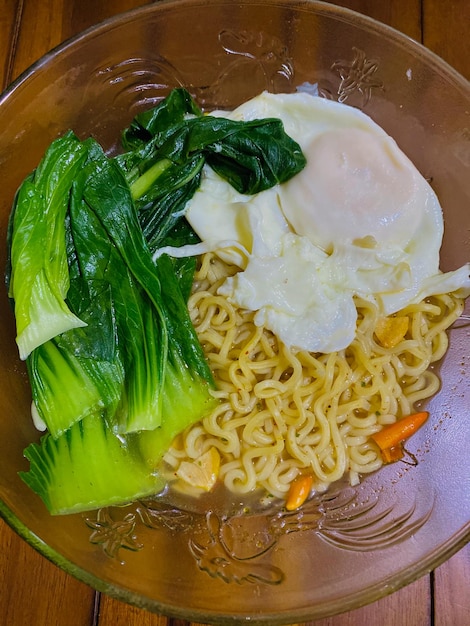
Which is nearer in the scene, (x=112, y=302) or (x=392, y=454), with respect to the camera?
(x=112, y=302)

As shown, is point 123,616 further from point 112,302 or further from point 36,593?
point 112,302

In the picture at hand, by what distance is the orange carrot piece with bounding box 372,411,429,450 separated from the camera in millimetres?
2537

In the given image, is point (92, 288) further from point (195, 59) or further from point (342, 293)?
point (195, 59)

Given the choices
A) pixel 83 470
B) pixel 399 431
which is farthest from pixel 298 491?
pixel 83 470

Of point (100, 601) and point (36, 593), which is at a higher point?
point (36, 593)

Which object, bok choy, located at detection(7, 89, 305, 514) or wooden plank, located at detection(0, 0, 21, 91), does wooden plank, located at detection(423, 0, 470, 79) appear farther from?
wooden plank, located at detection(0, 0, 21, 91)

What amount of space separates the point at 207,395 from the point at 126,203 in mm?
914

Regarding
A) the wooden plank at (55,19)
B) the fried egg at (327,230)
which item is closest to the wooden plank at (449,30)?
the fried egg at (327,230)

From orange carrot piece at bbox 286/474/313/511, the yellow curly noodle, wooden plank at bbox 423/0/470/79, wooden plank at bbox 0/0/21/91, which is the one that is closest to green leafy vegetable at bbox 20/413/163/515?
the yellow curly noodle

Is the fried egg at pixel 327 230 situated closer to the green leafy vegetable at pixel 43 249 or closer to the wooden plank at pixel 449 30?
the green leafy vegetable at pixel 43 249

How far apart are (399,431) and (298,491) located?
536 millimetres

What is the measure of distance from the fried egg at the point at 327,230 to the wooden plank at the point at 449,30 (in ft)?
2.91

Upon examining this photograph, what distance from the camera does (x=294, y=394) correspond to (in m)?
2.56

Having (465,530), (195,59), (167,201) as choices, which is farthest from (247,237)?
(465,530)
